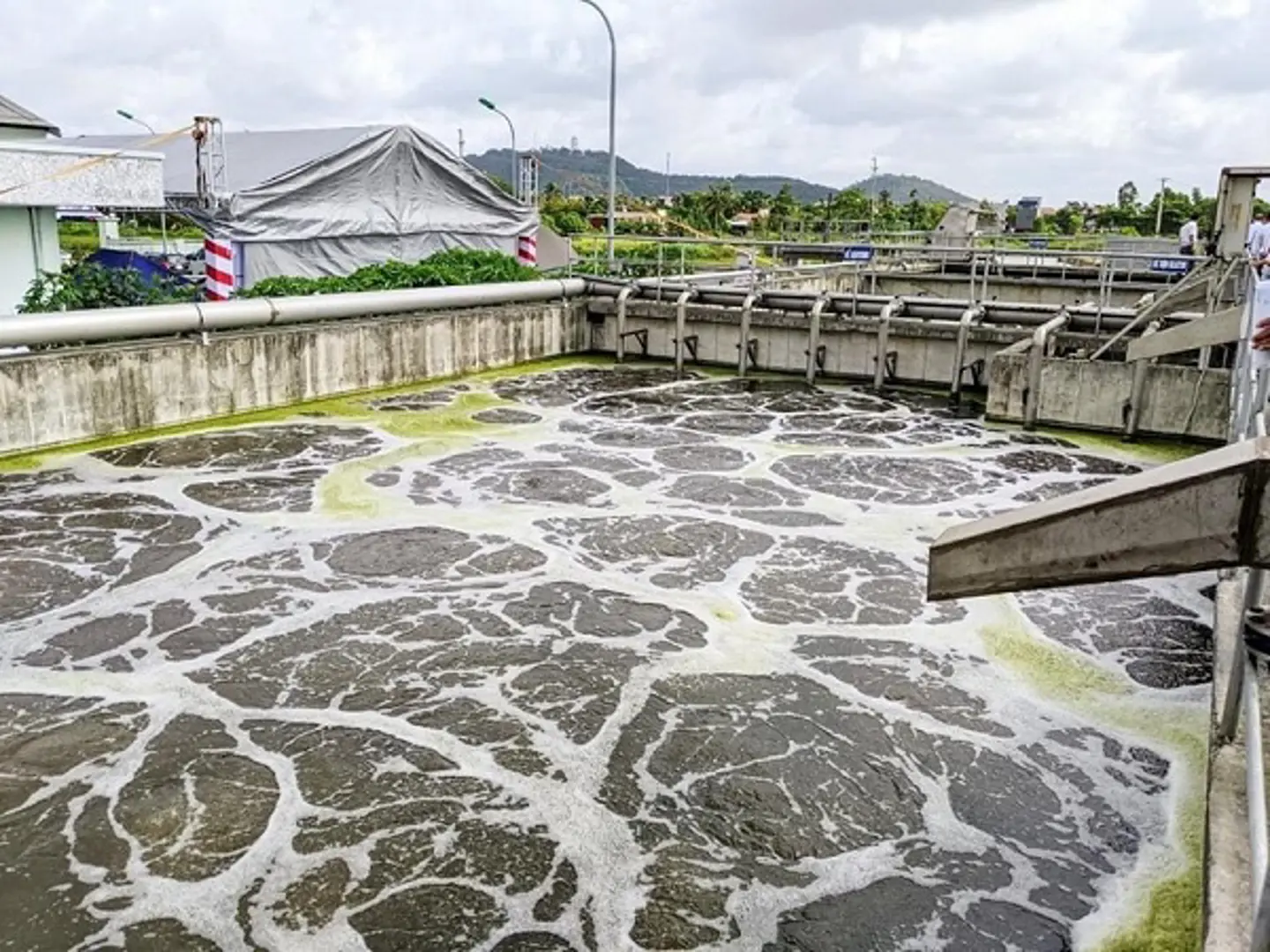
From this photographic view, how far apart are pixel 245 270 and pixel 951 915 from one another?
15.7 metres

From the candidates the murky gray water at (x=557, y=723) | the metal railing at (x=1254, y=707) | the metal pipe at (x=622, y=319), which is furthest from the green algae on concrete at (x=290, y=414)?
the metal railing at (x=1254, y=707)

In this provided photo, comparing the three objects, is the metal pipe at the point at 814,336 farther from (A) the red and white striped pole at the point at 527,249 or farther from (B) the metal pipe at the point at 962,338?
(A) the red and white striped pole at the point at 527,249

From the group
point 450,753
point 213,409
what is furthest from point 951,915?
point 213,409

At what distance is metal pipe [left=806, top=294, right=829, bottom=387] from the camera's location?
49.7 ft

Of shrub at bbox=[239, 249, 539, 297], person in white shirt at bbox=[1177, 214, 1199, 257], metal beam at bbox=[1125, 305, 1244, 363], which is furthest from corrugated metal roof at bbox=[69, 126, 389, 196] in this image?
person in white shirt at bbox=[1177, 214, 1199, 257]

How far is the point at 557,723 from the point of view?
5.54m

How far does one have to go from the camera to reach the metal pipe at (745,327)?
15.9 m

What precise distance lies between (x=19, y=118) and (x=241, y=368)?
6119 mm

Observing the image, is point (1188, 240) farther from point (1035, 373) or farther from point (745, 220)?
point (745, 220)

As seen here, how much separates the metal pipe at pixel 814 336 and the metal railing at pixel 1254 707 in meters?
10.1

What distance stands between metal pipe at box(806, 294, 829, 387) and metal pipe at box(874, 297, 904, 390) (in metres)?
0.88

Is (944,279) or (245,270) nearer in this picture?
(245,270)

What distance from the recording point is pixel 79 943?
3.88m

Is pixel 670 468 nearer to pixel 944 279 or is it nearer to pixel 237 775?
pixel 237 775
